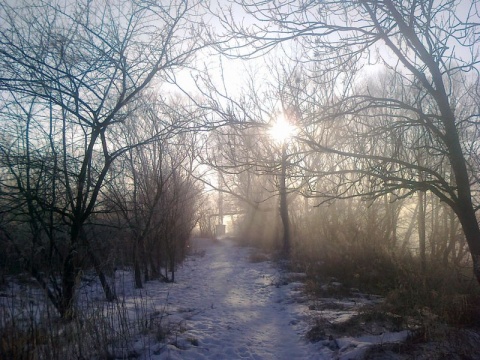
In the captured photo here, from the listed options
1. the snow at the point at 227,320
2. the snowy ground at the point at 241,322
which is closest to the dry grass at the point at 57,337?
the snow at the point at 227,320

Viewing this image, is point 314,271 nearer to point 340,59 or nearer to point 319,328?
point 319,328

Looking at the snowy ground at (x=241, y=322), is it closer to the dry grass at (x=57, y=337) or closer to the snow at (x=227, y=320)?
the snow at (x=227, y=320)

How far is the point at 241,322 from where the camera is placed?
23.0ft

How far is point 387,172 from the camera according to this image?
214 inches

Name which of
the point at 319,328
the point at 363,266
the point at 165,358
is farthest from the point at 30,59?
the point at 363,266

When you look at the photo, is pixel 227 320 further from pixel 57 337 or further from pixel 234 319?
pixel 57 337

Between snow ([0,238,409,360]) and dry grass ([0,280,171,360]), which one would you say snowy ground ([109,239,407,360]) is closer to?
snow ([0,238,409,360])

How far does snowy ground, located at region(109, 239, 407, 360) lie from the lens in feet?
17.1

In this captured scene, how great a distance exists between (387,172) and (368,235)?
6.92 meters

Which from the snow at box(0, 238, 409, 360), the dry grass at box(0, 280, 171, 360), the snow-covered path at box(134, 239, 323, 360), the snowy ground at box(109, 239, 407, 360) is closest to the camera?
the dry grass at box(0, 280, 171, 360)

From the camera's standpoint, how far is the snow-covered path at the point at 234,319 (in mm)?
5363

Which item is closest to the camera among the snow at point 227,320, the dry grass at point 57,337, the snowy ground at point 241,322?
the dry grass at point 57,337

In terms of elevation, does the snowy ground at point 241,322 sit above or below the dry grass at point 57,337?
below

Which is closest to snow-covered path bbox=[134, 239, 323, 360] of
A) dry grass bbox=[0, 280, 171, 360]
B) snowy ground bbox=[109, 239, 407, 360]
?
snowy ground bbox=[109, 239, 407, 360]
